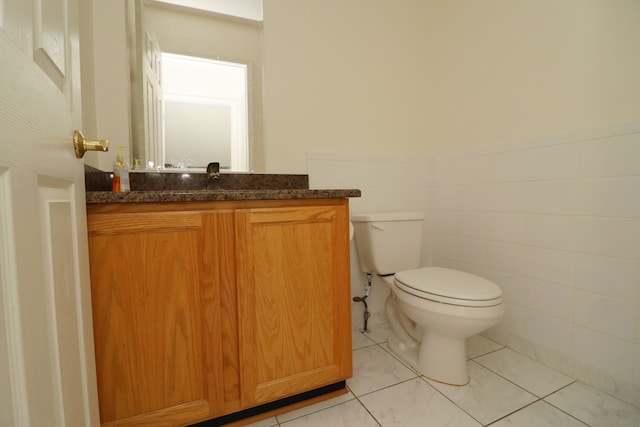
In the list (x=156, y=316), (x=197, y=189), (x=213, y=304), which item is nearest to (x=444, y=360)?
(x=213, y=304)

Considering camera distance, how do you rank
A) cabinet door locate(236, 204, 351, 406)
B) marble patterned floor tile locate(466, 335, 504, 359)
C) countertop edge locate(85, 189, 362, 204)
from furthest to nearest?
marble patterned floor tile locate(466, 335, 504, 359), cabinet door locate(236, 204, 351, 406), countertop edge locate(85, 189, 362, 204)

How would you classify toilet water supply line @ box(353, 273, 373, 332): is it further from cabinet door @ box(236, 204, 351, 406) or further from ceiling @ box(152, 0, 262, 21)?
ceiling @ box(152, 0, 262, 21)

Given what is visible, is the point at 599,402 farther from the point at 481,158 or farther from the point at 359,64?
the point at 359,64

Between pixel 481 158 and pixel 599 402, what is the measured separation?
1.21 m

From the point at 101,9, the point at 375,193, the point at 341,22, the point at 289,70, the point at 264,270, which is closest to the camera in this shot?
the point at 264,270

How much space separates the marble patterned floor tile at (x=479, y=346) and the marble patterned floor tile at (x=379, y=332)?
444 mm

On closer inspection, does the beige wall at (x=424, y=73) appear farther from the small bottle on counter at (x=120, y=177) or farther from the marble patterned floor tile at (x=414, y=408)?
the marble patterned floor tile at (x=414, y=408)

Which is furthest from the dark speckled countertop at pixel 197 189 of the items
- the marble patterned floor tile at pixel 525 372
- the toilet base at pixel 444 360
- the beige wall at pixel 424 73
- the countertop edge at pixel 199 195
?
the marble patterned floor tile at pixel 525 372

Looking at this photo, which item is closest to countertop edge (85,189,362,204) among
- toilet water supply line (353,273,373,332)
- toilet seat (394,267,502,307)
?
toilet seat (394,267,502,307)

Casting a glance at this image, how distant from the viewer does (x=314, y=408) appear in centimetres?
112

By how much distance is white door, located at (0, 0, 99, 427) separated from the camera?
36 centimetres

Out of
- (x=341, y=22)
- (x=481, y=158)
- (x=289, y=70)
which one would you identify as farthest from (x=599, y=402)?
(x=341, y=22)

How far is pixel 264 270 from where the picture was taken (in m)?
0.98

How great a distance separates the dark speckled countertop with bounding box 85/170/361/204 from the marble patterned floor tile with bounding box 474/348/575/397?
111 centimetres
